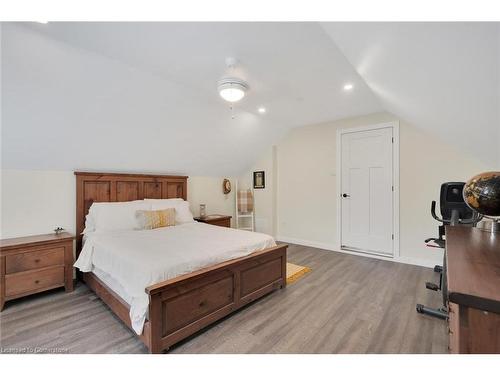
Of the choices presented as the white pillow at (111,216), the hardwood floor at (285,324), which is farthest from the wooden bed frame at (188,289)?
the white pillow at (111,216)

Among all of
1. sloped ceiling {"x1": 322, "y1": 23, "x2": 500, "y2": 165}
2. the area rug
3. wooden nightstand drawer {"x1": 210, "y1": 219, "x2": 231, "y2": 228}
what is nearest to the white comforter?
the area rug

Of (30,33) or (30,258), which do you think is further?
(30,258)

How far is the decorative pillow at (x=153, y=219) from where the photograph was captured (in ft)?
10.0

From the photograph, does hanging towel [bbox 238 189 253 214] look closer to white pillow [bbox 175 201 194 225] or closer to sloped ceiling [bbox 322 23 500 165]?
white pillow [bbox 175 201 194 225]

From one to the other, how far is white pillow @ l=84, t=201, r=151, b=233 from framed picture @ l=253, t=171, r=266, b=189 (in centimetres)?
273

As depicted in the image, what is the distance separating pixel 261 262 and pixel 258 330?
645 mm

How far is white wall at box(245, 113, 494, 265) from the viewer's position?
10.7 feet

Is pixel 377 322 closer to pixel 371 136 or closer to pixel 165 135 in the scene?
pixel 371 136

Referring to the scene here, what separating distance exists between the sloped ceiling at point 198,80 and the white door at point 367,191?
0.58 meters

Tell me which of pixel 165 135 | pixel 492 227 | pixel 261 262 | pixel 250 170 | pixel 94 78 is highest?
pixel 94 78

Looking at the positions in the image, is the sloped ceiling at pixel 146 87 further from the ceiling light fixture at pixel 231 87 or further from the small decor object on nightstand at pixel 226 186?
the small decor object on nightstand at pixel 226 186

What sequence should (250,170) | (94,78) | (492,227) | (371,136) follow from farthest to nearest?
(250,170) < (371,136) < (94,78) < (492,227)

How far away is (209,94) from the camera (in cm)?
310
